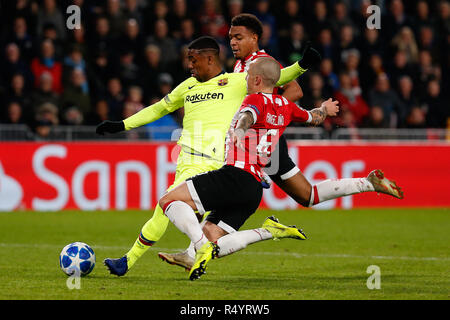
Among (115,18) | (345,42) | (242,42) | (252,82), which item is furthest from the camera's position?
(345,42)

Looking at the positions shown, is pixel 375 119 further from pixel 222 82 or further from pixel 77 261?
pixel 77 261

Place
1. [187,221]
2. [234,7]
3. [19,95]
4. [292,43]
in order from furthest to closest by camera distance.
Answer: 1. [234,7]
2. [292,43]
3. [19,95]
4. [187,221]

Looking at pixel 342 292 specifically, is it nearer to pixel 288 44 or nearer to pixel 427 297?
pixel 427 297

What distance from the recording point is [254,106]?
21.7 feet

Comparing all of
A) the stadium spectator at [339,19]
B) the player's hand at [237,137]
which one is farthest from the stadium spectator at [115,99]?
the player's hand at [237,137]

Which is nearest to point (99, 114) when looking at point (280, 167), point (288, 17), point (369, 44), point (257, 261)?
point (288, 17)

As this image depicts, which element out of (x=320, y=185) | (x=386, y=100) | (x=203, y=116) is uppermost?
(x=203, y=116)

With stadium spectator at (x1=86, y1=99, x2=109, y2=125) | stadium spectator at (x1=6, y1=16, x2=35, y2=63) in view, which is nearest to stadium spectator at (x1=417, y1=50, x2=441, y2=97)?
stadium spectator at (x1=86, y1=99, x2=109, y2=125)

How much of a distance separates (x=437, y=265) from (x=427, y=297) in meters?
2.16

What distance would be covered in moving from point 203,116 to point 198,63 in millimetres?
454

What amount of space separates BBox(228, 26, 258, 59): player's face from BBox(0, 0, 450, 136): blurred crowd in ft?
21.5

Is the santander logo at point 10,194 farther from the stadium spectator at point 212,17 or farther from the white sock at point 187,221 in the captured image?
the white sock at point 187,221

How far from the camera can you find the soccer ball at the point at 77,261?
7.34 metres

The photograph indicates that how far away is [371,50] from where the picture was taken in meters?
16.9
